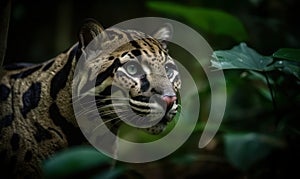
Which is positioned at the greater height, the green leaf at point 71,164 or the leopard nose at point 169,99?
the leopard nose at point 169,99

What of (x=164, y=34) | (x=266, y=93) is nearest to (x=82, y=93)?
(x=164, y=34)

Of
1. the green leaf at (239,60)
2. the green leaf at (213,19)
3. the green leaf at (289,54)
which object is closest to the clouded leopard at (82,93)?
the green leaf at (239,60)

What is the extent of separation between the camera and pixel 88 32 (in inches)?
91.8

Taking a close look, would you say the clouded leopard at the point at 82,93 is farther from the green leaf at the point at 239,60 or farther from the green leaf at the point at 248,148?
the green leaf at the point at 248,148

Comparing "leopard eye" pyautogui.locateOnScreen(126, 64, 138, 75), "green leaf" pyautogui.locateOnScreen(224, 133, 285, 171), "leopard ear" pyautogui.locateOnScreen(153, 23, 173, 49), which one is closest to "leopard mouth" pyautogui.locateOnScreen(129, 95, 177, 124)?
"leopard eye" pyautogui.locateOnScreen(126, 64, 138, 75)

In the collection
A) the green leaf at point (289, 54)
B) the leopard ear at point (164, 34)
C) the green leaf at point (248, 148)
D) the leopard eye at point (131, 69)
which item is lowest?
the green leaf at point (248, 148)

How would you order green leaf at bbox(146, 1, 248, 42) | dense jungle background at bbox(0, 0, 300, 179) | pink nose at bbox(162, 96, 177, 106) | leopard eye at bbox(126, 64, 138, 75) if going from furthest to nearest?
green leaf at bbox(146, 1, 248, 42) → dense jungle background at bbox(0, 0, 300, 179) → leopard eye at bbox(126, 64, 138, 75) → pink nose at bbox(162, 96, 177, 106)

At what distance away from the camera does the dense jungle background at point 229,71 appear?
8.48ft

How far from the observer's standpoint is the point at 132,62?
224 cm

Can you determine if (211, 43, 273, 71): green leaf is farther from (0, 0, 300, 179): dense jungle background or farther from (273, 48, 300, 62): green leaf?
(273, 48, 300, 62): green leaf

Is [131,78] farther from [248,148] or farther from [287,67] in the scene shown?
[248,148]

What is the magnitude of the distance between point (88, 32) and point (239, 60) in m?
0.81

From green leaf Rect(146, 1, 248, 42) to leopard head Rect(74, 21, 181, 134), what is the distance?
58.6 inches

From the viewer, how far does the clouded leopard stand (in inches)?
86.5
